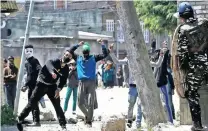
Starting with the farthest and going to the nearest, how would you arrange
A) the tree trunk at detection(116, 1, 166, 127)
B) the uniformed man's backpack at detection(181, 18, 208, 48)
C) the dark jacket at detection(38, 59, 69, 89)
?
1. the dark jacket at detection(38, 59, 69, 89)
2. the tree trunk at detection(116, 1, 166, 127)
3. the uniformed man's backpack at detection(181, 18, 208, 48)

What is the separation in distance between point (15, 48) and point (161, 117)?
3242 centimetres

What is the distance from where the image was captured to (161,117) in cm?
952

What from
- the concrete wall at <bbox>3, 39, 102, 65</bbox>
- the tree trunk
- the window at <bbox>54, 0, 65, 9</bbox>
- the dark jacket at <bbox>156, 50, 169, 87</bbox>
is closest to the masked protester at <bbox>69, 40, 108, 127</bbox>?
the dark jacket at <bbox>156, 50, 169, 87</bbox>

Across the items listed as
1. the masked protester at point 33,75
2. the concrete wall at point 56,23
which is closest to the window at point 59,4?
the concrete wall at point 56,23

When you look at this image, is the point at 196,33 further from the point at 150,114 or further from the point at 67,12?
the point at 67,12

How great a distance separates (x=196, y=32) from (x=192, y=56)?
32cm

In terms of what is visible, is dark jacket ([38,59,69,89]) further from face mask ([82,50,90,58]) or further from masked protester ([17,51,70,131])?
face mask ([82,50,90,58])

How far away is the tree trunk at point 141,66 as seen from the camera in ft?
31.2

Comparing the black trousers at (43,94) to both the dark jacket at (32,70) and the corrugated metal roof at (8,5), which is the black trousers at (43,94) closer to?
the dark jacket at (32,70)

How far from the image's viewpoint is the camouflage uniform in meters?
8.01

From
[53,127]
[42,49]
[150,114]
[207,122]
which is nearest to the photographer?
[207,122]

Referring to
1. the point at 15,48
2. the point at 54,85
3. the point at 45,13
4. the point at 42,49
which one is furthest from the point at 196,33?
the point at 45,13

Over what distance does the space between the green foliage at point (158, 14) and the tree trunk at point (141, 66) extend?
2156 cm

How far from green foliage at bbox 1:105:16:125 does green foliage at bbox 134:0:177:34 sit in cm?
1889
